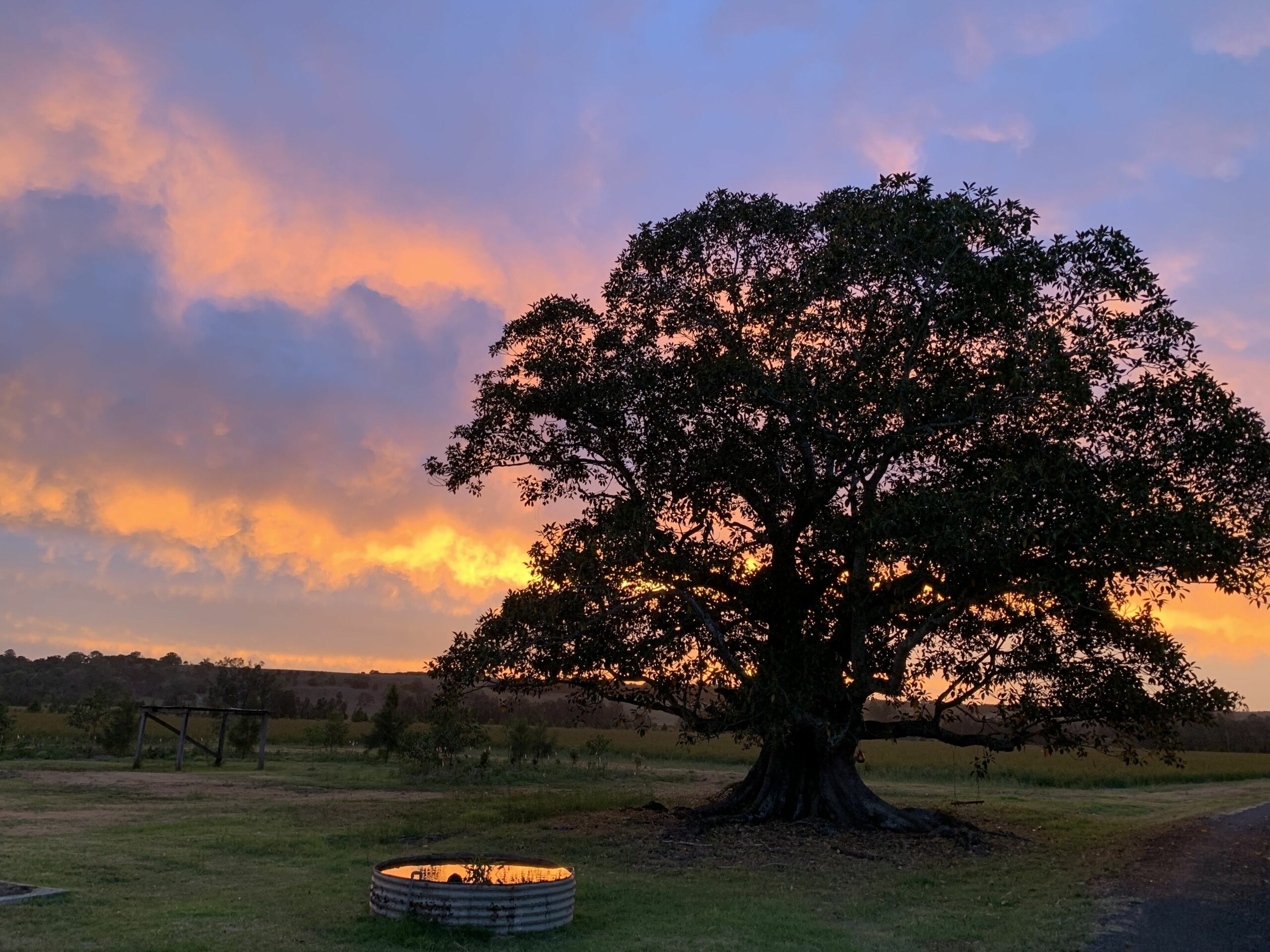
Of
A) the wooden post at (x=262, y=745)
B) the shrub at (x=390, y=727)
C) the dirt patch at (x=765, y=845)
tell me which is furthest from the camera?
the shrub at (x=390, y=727)

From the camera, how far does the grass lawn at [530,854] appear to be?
9.36 m

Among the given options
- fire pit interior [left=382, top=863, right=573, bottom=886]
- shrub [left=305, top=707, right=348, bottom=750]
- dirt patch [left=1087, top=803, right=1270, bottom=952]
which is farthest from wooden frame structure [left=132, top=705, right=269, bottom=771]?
dirt patch [left=1087, top=803, right=1270, bottom=952]

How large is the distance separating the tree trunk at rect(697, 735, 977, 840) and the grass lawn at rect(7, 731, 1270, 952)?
3.25ft

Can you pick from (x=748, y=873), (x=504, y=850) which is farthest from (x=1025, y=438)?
(x=504, y=850)

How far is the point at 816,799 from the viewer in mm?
18906

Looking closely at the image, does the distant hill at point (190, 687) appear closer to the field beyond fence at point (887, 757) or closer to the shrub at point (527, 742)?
the field beyond fence at point (887, 757)

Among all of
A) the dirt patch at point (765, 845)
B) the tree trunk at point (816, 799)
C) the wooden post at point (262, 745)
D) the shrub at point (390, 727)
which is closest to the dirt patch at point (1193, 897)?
the dirt patch at point (765, 845)

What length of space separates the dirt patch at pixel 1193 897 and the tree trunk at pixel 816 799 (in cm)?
389

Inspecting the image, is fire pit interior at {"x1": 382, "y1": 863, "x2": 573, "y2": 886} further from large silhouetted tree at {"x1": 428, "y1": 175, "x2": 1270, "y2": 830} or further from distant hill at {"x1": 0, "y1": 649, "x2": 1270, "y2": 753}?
distant hill at {"x1": 0, "y1": 649, "x2": 1270, "y2": 753}

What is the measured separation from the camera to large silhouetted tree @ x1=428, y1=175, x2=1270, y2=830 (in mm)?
14977

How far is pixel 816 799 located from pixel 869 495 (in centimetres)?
628

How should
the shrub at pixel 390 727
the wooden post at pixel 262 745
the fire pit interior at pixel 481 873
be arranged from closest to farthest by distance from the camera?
the fire pit interior at pixel 481 873, the wooden post at pixel 262 745, the shrub at pixel 390 727

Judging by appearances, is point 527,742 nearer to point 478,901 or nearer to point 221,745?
point 221,745

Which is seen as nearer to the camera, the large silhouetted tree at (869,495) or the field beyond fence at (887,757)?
the large silhouetted tree at (869,495)
